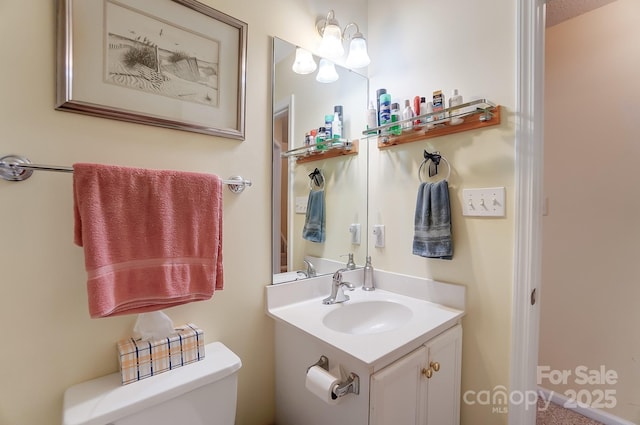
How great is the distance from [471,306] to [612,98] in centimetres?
145

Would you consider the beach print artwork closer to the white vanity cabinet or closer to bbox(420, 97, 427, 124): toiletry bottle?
bbox(420, 97, 427, 124): toiletry bottle

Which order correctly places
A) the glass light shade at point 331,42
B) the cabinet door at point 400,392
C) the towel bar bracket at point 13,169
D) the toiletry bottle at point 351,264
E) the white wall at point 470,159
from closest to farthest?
the towel bar bracket at point 13,169, the cabinet door at point 400,392, the white wall at point 470,159, the glass light shade at point 331,42, the toiletry bottle at point 351,264

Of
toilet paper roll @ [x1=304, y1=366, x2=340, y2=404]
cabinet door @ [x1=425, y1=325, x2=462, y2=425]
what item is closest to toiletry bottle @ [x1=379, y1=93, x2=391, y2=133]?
cabinet door @ [x1=425, y1=325, x2=462, y2=425]

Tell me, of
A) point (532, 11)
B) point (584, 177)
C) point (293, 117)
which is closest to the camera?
point (532, 11)

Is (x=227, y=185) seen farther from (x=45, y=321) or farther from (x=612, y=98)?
(x=612, y=98)

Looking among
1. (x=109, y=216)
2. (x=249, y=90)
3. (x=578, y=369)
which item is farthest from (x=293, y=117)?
Result: (x=578, y=369)

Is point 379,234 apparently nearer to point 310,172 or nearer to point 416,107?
point 310,172

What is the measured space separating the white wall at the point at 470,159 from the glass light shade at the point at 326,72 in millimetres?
308

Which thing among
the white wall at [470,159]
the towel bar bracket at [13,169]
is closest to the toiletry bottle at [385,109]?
the white wall at [470,159]

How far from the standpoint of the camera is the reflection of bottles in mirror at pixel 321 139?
1.42m

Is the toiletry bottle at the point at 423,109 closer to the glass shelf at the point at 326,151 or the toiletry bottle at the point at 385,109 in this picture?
the toiletry bottle at the point at 385,109

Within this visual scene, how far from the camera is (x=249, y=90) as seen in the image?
1.14 metres

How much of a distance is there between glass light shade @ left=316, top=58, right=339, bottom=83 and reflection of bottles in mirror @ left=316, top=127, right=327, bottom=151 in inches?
9.6

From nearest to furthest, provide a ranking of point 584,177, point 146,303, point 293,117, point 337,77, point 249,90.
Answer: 1. point 146,303
2. point 249,90
3. point 293,117
4. point 337,77
5. point 584,177
